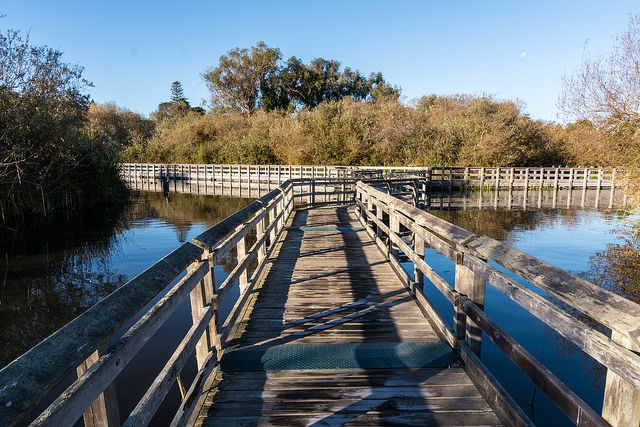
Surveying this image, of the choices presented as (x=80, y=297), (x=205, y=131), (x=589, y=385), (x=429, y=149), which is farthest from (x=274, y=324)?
(x=205, y=131)

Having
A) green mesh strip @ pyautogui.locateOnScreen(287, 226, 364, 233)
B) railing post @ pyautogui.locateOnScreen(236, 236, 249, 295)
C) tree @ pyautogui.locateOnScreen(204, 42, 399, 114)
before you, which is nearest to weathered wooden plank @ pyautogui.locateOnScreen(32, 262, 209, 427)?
railing post @ pyautogui.locateOnScreen(236, 236, 249, 295)

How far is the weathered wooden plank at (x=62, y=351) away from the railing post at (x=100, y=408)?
0.51ft

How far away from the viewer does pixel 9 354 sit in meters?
5.73

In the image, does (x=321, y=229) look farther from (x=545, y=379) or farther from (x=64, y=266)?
(x=545, y=379)

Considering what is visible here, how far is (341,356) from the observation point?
11.0 ft

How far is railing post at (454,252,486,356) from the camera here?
9.99ft

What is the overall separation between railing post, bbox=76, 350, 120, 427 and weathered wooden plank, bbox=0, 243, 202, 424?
15cm

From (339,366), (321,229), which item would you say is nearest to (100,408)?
(339,366)

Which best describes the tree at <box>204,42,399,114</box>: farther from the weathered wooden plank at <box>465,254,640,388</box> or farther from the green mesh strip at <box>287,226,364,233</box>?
the weathered wooden plank at <box>465,254,640,388</box>

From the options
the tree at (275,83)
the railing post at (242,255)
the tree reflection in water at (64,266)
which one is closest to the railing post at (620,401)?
the railing post at (242,255)

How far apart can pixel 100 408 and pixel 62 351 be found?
0.50 m

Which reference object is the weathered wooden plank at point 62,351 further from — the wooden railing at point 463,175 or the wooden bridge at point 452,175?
the wooden railing at point 463,175

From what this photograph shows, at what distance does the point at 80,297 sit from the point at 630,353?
8.97m

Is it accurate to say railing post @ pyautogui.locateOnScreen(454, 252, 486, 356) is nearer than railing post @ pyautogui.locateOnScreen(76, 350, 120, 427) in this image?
No
